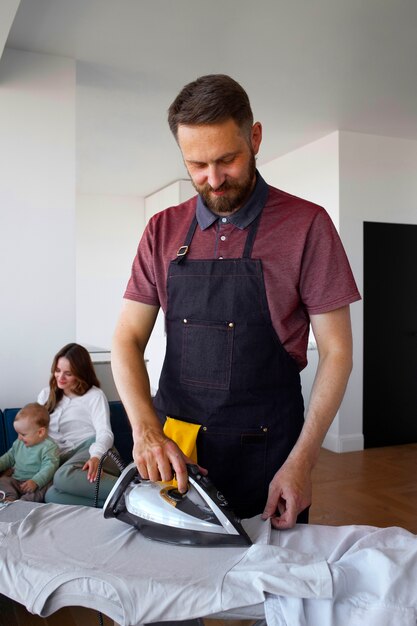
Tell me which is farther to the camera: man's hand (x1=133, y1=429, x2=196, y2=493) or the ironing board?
man's hand (x1=133, y1=429, x2=196, y2=493)

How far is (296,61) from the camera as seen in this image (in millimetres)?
3879

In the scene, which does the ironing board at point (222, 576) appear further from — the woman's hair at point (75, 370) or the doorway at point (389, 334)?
the doorway at point (389, 334)

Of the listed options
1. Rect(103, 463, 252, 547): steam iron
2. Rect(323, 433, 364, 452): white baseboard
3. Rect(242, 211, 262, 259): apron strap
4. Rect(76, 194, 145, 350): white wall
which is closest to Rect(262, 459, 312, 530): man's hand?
Rect(103, 463, 252, 547): steam iron

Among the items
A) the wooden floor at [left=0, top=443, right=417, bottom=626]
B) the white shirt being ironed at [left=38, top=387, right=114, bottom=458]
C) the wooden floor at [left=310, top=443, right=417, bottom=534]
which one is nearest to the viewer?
the wooden floor at [left=0, top=443, right=417, bottom=626]

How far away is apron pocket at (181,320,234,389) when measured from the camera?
143cm

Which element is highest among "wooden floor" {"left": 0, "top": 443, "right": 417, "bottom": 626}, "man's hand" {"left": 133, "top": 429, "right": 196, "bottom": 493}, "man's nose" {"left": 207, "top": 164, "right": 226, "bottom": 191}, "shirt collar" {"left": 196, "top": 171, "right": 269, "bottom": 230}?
"man's nose" {"left": 207, "top": 164, "right": 226, "bottom": 191}

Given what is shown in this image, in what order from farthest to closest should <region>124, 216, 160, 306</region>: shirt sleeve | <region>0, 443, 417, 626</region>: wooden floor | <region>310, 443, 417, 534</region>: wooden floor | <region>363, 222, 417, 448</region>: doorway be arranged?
<region>363, 222, 417, 448</region>: doorway → <region>310, 443, 417, 534</region>: wooden floor → <region>0, 443, 417, 626</region>: wooden floor → <region>124, 216, 160, 306</region>: shirt sleeve

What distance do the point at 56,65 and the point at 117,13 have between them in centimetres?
72

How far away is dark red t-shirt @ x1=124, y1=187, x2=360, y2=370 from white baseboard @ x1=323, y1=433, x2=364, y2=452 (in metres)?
4.15

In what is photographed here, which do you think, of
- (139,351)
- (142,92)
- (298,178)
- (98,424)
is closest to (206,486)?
(139,351)

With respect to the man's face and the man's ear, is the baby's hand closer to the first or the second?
the man's face

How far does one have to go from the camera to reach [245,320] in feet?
4.68

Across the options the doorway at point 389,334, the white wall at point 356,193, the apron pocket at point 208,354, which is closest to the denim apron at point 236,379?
the apron pocket at point 208,354

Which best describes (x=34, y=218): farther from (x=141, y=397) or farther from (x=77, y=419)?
(x=141, y=397)
